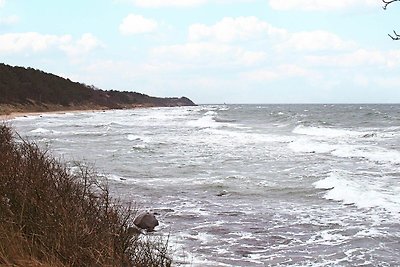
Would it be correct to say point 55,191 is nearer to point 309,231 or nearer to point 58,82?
point 309,231

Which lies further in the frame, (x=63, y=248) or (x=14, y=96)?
(x=14, y=96)

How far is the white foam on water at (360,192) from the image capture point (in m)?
12.8

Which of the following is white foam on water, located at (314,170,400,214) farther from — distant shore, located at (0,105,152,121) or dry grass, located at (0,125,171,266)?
distant shore, located at (0,105,152,121)

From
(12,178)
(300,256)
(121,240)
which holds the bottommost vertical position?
(300,256)

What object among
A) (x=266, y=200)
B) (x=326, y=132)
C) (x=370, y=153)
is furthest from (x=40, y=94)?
(x=266, y=200)

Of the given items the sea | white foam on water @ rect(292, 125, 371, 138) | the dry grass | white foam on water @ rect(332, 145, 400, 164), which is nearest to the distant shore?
white foam on water @ rect(292, 125, 371, 138)

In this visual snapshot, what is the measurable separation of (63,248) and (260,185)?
1146 centimetres

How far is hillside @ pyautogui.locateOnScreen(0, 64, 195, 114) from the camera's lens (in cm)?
6732

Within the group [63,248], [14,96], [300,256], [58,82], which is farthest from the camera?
[58,82]

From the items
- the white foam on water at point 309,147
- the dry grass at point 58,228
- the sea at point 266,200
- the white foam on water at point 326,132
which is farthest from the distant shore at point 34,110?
the dry grass at point 58,228

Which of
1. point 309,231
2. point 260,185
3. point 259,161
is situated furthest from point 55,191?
point 259,161

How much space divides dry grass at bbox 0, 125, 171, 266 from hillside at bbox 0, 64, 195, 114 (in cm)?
5350

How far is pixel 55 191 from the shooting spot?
20.2ft

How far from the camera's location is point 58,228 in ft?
16.4
